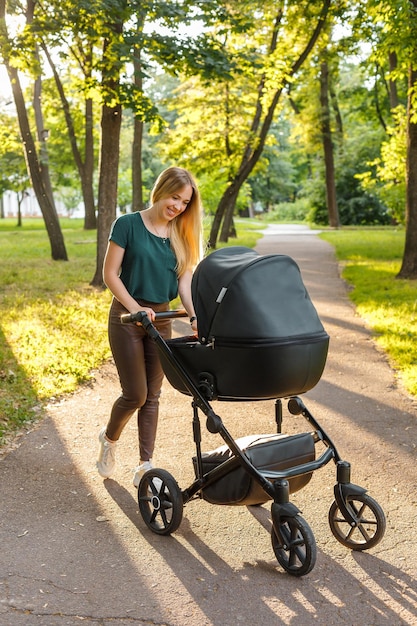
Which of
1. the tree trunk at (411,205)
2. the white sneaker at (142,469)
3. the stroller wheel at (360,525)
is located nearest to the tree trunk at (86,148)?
the tree trunk at (411,205)

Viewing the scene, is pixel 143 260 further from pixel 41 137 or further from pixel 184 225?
pixel 41 137

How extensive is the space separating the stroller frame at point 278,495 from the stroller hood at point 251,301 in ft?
1.18

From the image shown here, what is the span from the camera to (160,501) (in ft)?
12.9

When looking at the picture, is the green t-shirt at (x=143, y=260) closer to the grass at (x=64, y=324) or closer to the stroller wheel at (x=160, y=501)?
the stroller wheel at (x=160, y=501)

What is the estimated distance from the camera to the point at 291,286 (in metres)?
3.55

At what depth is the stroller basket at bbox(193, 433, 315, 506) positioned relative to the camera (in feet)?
11.8

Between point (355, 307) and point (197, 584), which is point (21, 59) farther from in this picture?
point (197, 584)

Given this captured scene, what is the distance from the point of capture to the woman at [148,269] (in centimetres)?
412

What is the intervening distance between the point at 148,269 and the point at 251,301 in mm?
976

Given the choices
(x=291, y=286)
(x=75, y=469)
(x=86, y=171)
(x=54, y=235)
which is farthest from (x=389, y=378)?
(x=86, y=171)

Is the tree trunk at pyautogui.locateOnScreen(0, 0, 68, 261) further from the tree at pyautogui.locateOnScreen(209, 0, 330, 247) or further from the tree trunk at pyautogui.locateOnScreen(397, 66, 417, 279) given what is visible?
the tree trunk at pyautogui.locateOnScreen(397, 66, 417, 279)

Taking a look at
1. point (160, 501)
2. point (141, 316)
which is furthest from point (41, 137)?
point (160, 501)

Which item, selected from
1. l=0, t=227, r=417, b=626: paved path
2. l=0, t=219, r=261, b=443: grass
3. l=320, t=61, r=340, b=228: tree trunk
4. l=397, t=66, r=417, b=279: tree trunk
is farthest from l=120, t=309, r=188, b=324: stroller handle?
l=320, t=61, r=340, b=228: tree trunk

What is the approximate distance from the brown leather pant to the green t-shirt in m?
0.10
